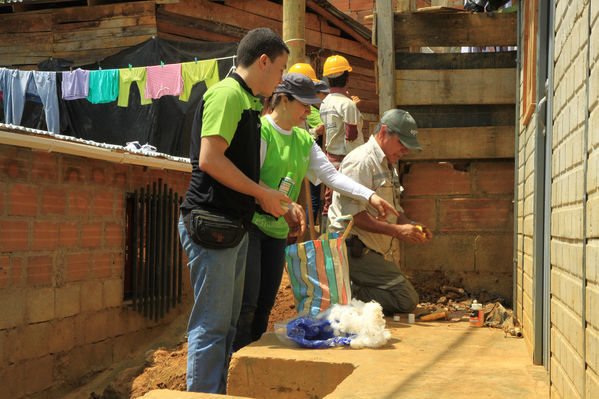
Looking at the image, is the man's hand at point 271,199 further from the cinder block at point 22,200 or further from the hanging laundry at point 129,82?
the hanging laundry at point 129,82

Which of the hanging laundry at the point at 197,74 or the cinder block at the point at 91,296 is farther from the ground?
the hanging laundry at the point at 197,74

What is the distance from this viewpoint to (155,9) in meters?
11.2

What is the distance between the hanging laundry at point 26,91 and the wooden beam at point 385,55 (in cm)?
626

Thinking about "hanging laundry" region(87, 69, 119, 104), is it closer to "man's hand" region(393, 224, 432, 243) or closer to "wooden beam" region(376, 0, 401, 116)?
"wooden beam" region(376, 0, 401, 116)

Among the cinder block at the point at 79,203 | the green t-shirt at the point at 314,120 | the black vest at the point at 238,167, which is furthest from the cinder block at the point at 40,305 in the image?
the black vest at the point at 238,167

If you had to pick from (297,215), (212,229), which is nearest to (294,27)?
(297,215)

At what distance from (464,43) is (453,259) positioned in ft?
7.07

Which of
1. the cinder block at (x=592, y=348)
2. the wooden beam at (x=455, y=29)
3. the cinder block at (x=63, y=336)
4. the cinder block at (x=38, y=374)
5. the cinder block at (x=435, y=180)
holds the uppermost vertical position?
the wooden beam at (x=455, y=29)

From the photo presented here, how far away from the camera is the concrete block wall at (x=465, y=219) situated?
21.1 ft

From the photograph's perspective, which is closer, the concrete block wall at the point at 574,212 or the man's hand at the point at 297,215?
the concrete block wall at the point at 574,212

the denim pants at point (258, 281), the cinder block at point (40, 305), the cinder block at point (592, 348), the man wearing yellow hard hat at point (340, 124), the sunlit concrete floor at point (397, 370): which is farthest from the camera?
the man wearing yellow hard hat at point (340, 124)

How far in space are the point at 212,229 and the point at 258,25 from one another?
9.90 metres

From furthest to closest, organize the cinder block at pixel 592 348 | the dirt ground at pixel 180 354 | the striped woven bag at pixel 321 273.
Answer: the dirt ground at pixel 180 354 < the striped woven bag at pixel 321 273 < the cinder block at pixel 592 348

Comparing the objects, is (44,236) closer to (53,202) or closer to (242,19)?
(53,202)
